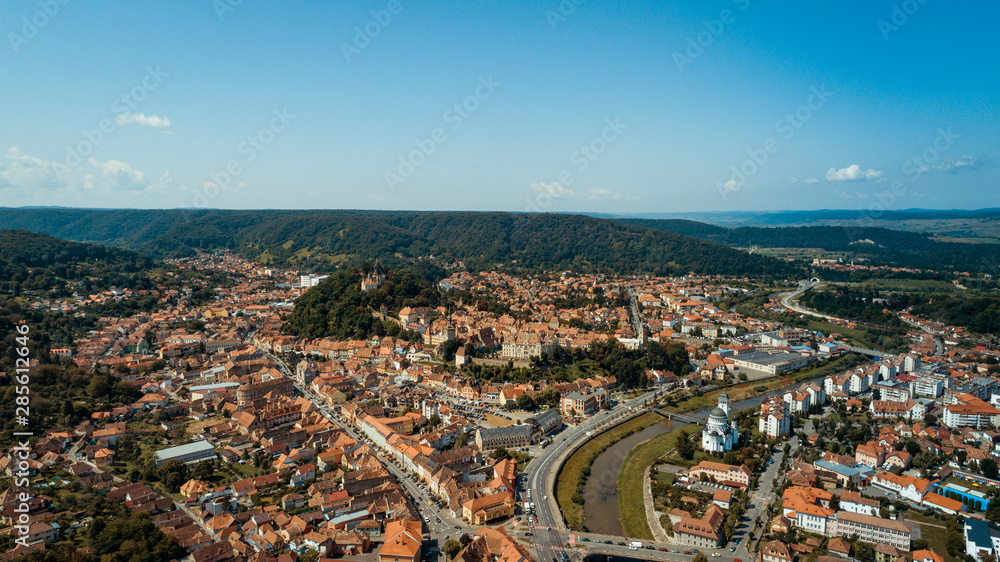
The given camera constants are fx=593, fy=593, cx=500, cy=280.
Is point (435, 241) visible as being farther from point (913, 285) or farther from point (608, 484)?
point (608, 484)

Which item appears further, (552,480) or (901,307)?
(901,307)

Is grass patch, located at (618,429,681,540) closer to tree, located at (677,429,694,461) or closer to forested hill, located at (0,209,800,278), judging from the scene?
tree, located at (677,429,694,461)

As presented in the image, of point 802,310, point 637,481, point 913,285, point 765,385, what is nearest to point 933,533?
point 637,481

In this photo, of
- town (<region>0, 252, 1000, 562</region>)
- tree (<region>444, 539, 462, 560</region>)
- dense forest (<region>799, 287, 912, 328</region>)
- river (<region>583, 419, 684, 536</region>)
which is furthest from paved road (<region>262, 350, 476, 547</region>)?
dense forest (<region>799, 287, 912, 328</region>)

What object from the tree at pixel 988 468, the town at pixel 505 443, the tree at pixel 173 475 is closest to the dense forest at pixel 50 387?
the town at pixel 505 443

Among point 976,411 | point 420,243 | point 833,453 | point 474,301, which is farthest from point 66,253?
point 976,411

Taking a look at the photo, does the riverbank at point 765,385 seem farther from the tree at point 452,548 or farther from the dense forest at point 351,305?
the dense forest at point 351,305
